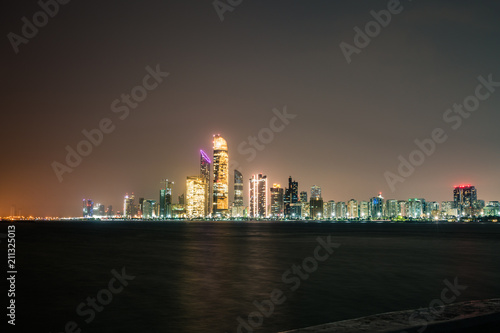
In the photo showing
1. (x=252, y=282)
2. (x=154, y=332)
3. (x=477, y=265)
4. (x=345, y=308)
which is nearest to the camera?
(x=154, y=332)

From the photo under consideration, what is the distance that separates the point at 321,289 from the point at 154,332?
11415mm

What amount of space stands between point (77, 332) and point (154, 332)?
2.74 metres

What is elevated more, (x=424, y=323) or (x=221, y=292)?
(x=424, y=323)

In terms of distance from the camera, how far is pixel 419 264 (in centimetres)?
3803

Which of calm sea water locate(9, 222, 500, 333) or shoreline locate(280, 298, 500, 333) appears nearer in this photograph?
shoreline locate(280, 298, 500, 333)

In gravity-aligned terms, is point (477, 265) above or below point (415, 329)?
below

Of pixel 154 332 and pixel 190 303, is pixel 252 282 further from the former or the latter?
pixel 154 332

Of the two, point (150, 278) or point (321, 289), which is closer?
point (321, 289)

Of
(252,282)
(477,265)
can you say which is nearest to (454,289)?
(252,282)

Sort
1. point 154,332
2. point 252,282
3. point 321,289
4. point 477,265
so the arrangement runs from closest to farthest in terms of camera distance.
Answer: point 154,332 → point 321,289 → point 252,282 → point 477,265

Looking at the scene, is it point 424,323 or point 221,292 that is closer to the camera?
point 424,323

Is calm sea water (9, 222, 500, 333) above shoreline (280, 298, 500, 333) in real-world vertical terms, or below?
below

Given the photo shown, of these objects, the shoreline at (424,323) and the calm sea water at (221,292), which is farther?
the calm sea water at (221,292)

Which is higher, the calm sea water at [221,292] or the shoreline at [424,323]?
the shoreline at [424,323]
